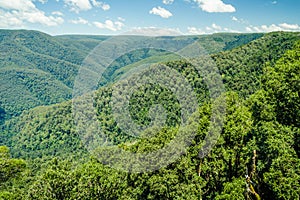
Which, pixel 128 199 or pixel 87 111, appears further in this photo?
pixel 87 111

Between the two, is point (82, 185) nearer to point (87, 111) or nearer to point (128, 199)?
point (128, 199)

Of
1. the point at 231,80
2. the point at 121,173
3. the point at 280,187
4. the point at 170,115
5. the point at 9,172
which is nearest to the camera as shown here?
the point at 280,187

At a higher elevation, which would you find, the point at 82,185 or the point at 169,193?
the point at 169,193

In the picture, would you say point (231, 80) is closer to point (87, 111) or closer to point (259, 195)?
point (87, 111)

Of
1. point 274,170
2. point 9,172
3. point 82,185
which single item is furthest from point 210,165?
point 9,172

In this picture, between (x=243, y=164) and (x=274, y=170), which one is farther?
(x=243, y=164)

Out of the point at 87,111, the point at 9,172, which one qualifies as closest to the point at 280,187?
the point at 9,172

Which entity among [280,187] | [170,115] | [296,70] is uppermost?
[296,70]

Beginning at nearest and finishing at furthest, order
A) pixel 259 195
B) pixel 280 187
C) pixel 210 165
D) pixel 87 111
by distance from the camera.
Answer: pixel 280 187, pixel 259 195, pixel 210 165, pixel 87 111

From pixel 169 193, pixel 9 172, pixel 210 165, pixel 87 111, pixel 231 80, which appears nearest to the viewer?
pixel 169 193
